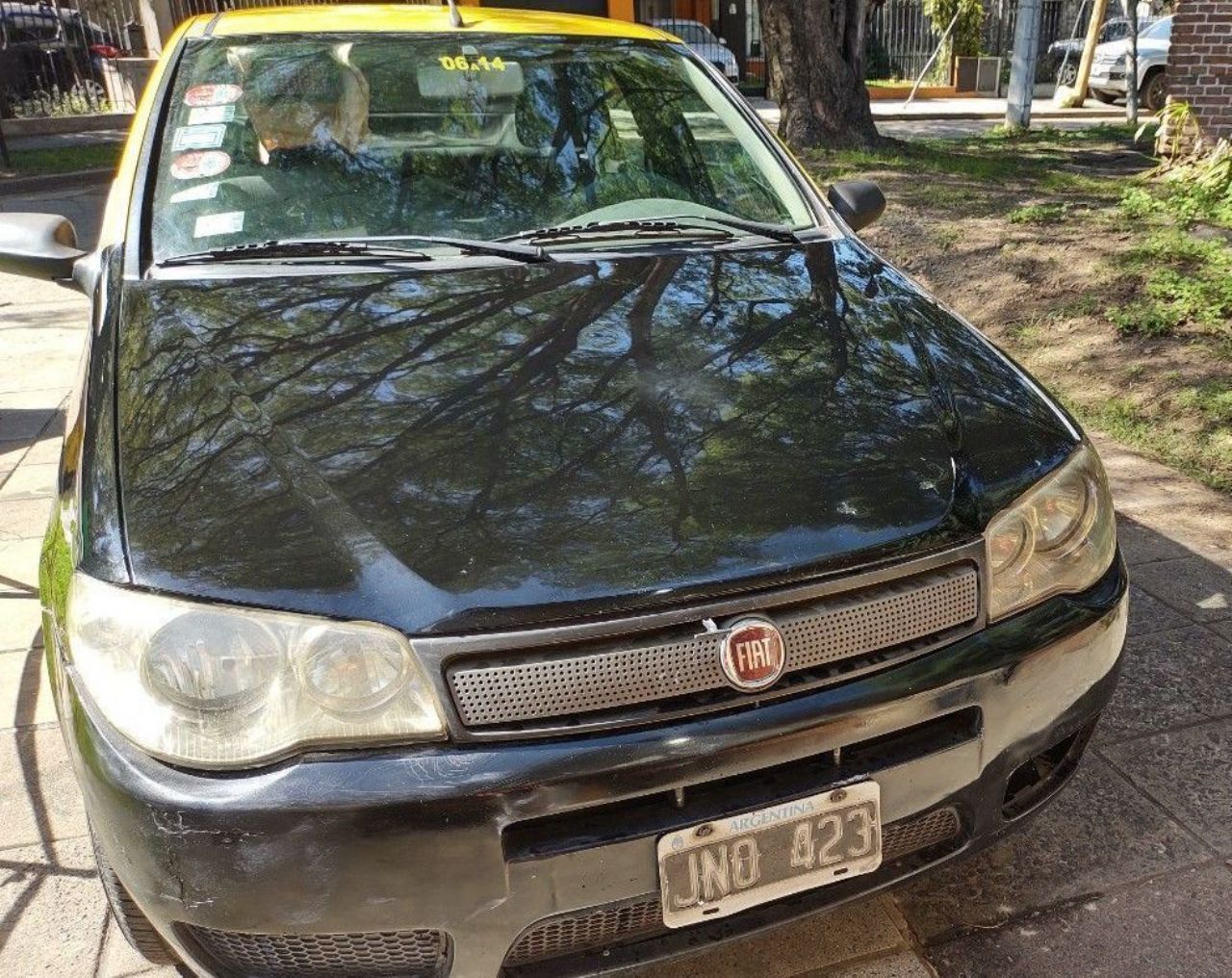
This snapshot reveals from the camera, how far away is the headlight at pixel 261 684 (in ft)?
5.37

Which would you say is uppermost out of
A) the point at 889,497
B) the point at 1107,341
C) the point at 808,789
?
the point at 889,497

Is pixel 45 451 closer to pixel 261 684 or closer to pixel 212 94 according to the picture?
pixel 212 94

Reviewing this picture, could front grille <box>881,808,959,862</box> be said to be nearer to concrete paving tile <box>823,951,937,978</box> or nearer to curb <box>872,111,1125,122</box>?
concrete paving tile <box>823,951,937,978</box>

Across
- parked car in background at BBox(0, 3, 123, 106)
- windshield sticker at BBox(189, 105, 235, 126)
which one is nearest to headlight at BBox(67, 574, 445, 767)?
windshield sticker at BBox(189, 105, 235, 126)

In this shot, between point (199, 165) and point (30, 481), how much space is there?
235 cm

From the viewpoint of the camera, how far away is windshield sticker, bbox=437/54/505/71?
3307 millimetres

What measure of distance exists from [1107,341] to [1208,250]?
1.19m

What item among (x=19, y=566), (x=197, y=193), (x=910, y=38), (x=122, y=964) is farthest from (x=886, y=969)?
(x=910, y=38)

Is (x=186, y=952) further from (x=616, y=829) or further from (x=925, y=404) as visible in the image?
(x=925, y=404)

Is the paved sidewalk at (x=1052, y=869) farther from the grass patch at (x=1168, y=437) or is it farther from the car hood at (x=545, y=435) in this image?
the grass patch at (x=1168, y=437)

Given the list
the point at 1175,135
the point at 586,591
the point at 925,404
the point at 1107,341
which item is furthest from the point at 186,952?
the point at 1175,135

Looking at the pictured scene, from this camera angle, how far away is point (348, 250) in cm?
270

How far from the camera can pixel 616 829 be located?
5.49ft

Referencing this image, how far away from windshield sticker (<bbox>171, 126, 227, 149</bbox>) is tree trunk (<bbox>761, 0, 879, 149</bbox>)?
7.38 meters
